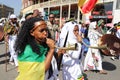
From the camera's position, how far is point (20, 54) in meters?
2.83

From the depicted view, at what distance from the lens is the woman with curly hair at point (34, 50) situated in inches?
108

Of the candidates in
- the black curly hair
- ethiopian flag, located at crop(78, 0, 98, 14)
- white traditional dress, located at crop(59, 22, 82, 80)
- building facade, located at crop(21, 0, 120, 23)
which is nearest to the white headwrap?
white traditional dress, located at crop(59, 22, 82, 80)

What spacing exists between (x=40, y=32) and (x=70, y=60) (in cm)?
293

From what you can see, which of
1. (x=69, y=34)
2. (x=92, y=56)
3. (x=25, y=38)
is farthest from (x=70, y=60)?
(x=92, y=56)

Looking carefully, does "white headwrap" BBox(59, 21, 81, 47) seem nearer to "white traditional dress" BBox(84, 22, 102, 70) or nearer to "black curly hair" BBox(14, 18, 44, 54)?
"black curly hair" BBox(14, 18, 44, 54)

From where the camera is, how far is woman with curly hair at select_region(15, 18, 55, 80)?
2742 millimetres

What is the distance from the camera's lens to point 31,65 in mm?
2732

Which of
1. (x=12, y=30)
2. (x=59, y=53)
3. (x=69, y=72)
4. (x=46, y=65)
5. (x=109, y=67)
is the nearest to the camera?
(x=46, y=65)

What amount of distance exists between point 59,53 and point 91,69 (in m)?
5.74

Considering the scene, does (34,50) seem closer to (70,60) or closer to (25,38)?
(25,38)

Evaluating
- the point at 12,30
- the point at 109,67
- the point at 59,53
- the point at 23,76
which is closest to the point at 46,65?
the point at 23,76

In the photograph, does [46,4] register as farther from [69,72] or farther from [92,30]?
[69,72]

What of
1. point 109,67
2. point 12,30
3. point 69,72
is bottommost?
point 109,67

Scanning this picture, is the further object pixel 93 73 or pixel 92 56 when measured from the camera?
pixel 92 56
